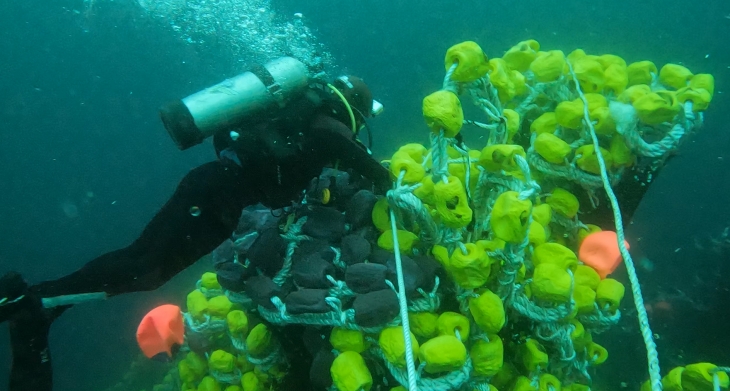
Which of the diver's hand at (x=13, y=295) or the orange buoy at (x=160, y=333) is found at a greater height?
the diver's hand at (x=13, y=295)

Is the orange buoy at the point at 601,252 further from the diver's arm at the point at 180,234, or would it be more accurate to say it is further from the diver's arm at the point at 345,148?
the diver's arm at the point at 180,234

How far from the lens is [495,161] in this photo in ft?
7.11

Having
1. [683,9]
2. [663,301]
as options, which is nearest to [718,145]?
[683,9]

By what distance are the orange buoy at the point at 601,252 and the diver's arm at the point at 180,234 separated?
2302mm

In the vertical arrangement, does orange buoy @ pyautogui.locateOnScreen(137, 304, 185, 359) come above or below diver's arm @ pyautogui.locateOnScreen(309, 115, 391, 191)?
below

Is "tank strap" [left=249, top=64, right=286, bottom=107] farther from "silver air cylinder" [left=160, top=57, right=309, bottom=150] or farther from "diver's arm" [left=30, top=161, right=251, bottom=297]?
"diver's arm" [left=30, top=161, right=251, bottom=297]

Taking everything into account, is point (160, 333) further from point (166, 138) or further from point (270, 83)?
point (166, 138)

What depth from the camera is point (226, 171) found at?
2852 mm

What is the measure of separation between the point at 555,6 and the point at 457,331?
15940mm

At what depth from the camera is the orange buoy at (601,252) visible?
257 cm

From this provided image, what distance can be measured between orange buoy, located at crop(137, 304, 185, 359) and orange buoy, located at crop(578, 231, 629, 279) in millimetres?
3043

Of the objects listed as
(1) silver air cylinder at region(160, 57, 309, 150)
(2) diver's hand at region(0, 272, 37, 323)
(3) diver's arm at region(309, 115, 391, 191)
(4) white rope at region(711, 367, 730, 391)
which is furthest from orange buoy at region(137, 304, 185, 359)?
(4) white rope at region(711, 367, 730, 391)

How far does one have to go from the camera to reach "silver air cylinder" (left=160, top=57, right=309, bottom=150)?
2.43m

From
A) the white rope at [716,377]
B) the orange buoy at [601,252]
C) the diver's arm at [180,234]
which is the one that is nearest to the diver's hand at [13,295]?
the diver's arm at [180,234]
